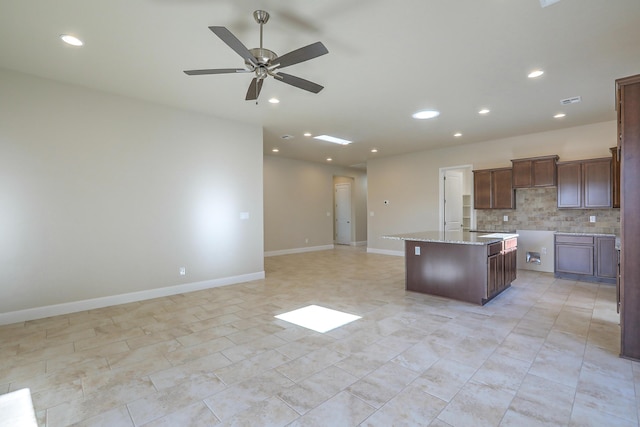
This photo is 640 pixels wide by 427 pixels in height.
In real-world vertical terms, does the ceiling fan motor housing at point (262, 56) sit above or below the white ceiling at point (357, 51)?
below

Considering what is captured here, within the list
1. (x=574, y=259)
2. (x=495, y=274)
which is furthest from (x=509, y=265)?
(x=574, y=259)

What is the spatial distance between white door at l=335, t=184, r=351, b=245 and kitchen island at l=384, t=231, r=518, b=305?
21.2 feet

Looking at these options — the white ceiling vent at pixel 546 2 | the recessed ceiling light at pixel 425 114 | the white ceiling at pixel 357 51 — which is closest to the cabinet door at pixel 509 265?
the white ceiling at pixel 357 51

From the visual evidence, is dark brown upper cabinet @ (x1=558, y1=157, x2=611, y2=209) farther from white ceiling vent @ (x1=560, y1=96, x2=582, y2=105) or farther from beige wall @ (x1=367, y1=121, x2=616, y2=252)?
white ceiling vent @ (x1=560, y1=96, x2=582, y2=105)

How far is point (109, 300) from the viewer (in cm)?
412

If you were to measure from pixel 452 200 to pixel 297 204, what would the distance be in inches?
171

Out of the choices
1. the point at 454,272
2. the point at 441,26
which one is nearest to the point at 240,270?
the point at 454,272

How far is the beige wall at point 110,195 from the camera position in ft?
11.6

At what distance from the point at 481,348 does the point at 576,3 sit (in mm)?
2937

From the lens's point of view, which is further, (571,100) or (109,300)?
(571,100)

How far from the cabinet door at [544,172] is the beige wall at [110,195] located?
218 inches

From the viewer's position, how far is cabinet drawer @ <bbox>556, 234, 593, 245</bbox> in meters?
5.33

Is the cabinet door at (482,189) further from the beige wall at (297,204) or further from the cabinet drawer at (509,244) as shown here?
the beige wall at (297,204)

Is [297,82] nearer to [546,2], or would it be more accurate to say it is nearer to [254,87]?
[254,87]
